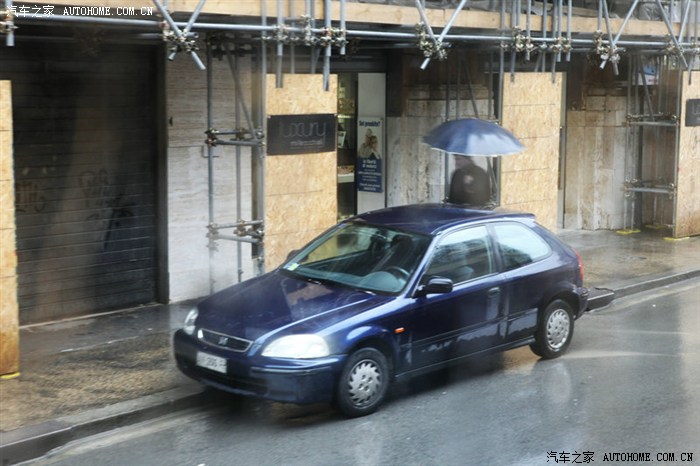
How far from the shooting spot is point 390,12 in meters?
11.6

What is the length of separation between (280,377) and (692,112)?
11.0m

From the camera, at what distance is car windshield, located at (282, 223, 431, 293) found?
332 inches

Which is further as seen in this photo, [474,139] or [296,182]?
[474,139]

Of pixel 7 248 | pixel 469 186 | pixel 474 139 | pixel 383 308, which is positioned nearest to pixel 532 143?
pixel 469 186

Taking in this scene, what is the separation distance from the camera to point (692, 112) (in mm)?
16234

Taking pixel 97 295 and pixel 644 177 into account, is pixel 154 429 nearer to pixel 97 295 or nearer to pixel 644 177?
→ pixel 97 295

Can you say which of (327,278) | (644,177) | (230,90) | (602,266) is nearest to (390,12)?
(230,90)

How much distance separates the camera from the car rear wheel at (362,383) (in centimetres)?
770

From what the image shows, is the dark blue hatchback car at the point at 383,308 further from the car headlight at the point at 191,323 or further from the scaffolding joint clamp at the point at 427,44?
the scaffolding joint clamp at the point at 427,44

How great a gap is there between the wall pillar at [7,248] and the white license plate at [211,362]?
6.11ft

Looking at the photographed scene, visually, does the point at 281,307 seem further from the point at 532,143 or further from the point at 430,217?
the point at 532,143

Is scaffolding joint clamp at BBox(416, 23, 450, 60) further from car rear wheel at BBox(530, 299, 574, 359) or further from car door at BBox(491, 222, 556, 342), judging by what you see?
car rear wheel at BBox(530, 299, 574, 359)

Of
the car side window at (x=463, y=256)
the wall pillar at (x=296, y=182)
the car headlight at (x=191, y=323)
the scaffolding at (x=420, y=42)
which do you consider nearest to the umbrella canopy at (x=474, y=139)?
the scaffolding at (x=420, y=42)

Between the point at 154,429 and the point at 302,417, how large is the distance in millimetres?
1131
